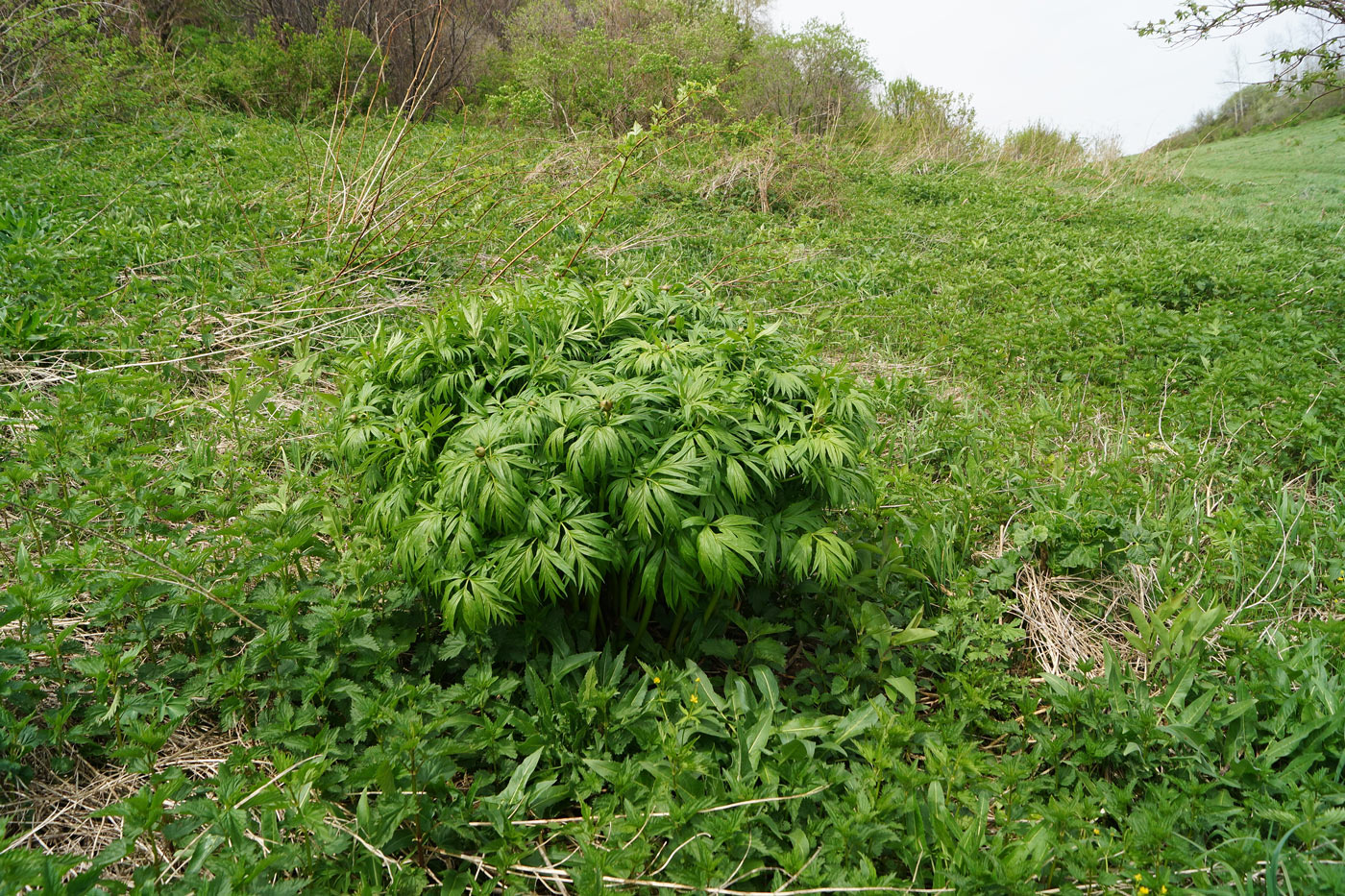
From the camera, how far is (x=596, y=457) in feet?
6.65

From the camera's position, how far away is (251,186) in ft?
23.3

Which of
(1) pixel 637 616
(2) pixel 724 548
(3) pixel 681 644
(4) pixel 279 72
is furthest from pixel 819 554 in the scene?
(4) pixel 279 72

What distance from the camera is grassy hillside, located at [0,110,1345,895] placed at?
1840 millimetres

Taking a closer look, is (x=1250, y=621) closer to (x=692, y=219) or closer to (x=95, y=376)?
(x=95, y=376)

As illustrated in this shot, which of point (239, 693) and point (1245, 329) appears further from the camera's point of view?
point (1245, 329)

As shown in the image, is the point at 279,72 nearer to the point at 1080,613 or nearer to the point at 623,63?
the point at 623,63

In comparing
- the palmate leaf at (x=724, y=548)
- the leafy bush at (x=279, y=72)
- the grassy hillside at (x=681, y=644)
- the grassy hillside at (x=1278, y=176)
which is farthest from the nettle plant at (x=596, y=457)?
the leafy bush at (x=279, y=72)

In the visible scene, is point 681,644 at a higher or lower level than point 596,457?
lower

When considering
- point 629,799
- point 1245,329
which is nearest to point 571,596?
point 629,799

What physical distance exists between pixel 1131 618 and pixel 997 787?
3.70ft

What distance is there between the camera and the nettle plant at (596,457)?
A: 2.02m

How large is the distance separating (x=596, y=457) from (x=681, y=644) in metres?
0.89

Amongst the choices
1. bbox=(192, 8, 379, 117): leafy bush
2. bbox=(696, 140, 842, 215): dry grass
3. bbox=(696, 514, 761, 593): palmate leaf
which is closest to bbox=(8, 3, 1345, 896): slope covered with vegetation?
bbox=(696, 514, 761, 593): palmate leaf

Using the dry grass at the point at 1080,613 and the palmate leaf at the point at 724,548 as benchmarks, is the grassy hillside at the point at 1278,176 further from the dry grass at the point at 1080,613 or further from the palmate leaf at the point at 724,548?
the palmate leaf at the point at 724,548
